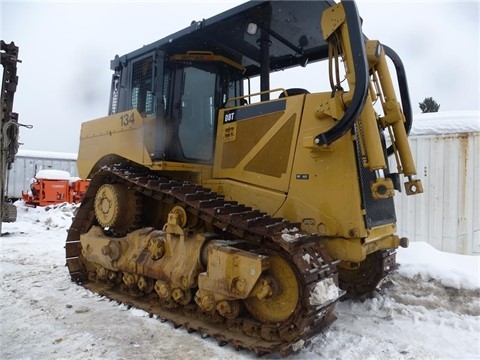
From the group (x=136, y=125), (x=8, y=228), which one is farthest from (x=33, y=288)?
(x=8, y=228)

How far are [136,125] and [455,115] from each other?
587 cm

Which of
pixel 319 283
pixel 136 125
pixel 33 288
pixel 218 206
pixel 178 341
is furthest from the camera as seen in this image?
pixel 33 288

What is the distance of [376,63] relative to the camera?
13.4ft

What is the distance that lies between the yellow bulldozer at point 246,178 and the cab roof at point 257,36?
2 centimetres

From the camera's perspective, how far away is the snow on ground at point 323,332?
138 inches

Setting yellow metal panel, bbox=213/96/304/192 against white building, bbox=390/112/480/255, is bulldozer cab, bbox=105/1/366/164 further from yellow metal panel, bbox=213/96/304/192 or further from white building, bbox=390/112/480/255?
white building, bbox=390/112/480/255

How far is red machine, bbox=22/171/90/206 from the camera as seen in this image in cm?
1639

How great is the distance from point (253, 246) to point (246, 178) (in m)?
0.87

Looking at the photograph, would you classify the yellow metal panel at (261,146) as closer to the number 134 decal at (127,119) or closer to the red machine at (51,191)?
the number 134 decal at (127,119)

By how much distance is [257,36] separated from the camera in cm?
479

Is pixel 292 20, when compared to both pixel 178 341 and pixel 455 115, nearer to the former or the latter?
pixel 178 341

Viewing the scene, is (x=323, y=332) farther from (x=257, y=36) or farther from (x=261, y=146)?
(x=257, y=36)

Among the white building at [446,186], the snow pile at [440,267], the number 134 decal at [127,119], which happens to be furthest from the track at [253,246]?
the white building at [446,186]

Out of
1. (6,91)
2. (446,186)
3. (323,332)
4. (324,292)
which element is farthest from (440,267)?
(6,91)
